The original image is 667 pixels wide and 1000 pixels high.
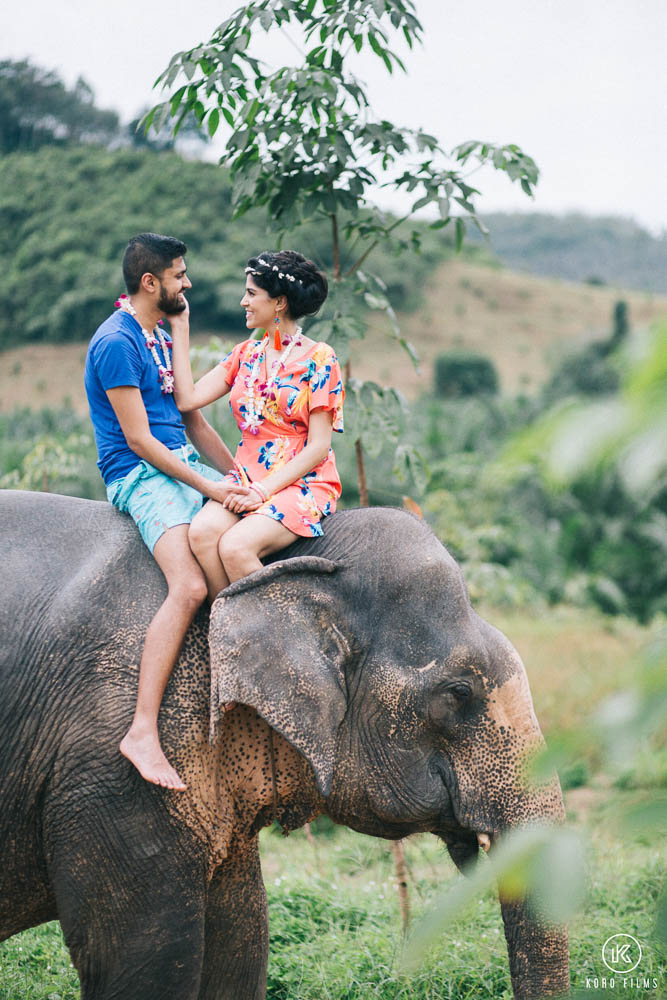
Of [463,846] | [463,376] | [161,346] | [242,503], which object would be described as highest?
[161,346]

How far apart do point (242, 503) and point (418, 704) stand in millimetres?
751

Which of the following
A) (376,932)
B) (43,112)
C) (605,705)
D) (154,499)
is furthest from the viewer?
(43,112)

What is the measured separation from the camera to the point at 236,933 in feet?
10.6

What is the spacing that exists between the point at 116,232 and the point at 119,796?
33005mm

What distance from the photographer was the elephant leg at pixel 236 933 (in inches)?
125

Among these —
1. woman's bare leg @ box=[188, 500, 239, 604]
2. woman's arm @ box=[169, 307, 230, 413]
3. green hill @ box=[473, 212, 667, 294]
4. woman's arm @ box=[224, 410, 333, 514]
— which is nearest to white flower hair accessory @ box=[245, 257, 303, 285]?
woman's arm @ box=[169, 307, 230, 413]

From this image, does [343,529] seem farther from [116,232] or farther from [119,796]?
[116,232]

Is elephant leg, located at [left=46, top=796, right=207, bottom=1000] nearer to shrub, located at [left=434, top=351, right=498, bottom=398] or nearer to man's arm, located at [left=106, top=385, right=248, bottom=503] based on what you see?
man's arm, located at [left=106, top=385, right=248, bottom=503]

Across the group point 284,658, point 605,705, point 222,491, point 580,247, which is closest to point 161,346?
point 222,491

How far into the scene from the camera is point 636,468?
0.64 metres

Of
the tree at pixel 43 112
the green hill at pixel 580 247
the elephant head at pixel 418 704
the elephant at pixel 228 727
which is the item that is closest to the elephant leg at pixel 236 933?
the elephant at pixel 228 727

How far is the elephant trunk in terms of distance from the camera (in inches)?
110

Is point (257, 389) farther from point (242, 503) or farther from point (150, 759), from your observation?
point (150, 759)

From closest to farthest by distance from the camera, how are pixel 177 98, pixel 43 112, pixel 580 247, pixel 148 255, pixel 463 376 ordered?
1. pixel 148 255
2. pixel 177 98
3. pixel 43 112
4. pixel 463 376
5. pixel 580 247
